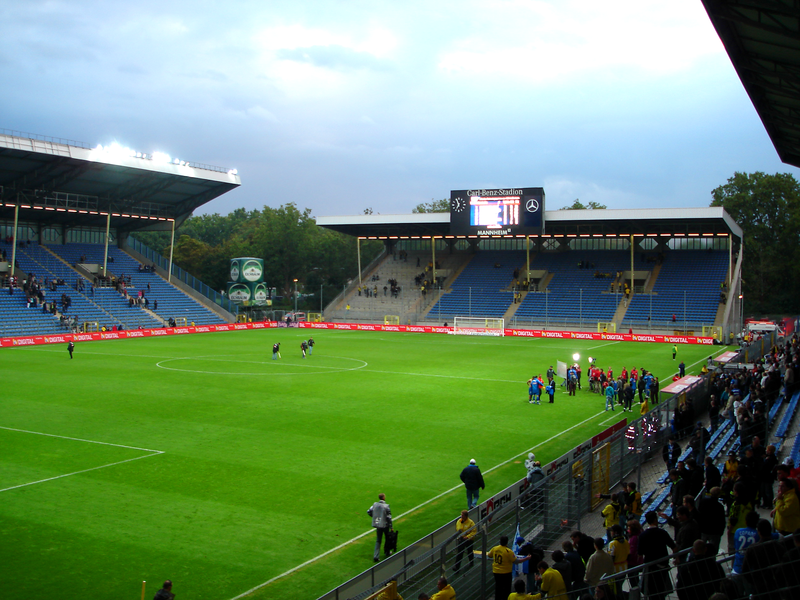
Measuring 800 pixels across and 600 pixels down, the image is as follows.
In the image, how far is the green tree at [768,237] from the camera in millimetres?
88812

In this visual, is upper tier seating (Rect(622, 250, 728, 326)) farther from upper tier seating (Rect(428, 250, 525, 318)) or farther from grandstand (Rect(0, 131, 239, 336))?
grandstand (Rect(0, 131, 239, 336))

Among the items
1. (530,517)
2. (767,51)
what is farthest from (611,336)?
(530,517)

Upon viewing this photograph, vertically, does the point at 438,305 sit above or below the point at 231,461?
above

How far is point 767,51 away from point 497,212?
55.5m

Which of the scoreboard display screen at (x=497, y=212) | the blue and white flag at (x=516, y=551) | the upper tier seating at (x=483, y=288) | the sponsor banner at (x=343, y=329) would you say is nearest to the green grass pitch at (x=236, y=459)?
the blue and white flag at (x=516, y=551)

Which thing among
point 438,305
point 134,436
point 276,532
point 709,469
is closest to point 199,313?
point 438,305

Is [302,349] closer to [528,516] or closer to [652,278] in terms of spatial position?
[528,516]

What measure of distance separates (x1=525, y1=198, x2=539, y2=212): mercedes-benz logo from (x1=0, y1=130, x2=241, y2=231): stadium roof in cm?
3089

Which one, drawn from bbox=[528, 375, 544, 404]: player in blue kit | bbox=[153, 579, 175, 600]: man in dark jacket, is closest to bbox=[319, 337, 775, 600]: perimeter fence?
bbox=[153, 579, 175, 600]: man in dark jacket

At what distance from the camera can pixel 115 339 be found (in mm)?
59500

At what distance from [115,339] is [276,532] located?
164ft

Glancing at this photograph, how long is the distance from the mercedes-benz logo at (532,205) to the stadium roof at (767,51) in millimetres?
46608

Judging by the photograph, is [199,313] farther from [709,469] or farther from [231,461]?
[709,469]

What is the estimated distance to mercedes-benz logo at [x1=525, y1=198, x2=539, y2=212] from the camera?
6962 centimetres
